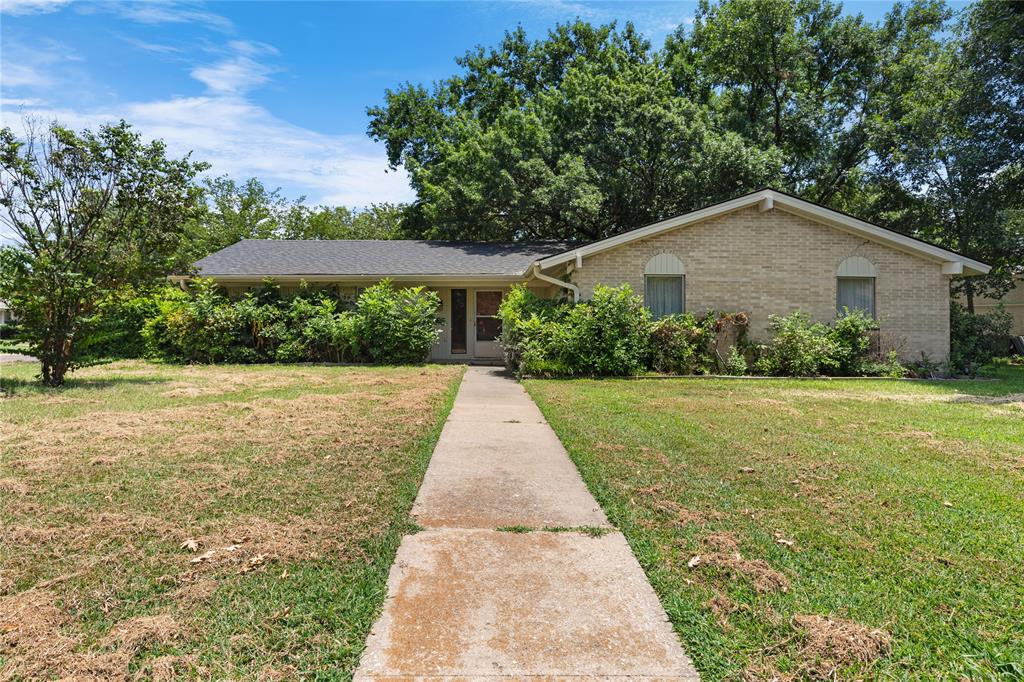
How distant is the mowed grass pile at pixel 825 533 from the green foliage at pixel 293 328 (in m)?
8.37

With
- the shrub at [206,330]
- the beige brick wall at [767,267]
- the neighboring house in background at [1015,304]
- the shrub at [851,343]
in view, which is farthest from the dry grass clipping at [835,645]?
the neighboring house in background at [1015,304]

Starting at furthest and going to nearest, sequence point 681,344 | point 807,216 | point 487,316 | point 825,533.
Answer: point 487,316 < point 807,216 < point 681,344 < point 825,533

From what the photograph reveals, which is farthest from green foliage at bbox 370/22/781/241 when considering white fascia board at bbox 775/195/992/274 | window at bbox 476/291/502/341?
white fascia board at bbox 775/195/992/274

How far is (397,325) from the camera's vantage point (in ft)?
50.8

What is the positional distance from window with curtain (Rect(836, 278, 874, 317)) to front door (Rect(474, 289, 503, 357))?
9360 mm

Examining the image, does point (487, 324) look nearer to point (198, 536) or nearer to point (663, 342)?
point (663, 342)

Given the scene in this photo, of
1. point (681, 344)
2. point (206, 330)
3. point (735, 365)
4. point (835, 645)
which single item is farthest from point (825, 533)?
point (206, 330)

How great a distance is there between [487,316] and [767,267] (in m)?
8.17

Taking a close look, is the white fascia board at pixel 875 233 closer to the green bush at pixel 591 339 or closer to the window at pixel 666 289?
the window at pixel 666 289

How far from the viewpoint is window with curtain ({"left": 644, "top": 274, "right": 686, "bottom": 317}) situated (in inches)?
577

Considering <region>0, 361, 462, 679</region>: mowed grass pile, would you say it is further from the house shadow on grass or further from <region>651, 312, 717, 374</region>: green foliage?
<region>651, 312, 717, 374</region>: green foliage

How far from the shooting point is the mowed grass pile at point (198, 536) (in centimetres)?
245

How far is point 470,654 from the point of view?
8.06 feet

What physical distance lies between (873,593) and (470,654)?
206cm
